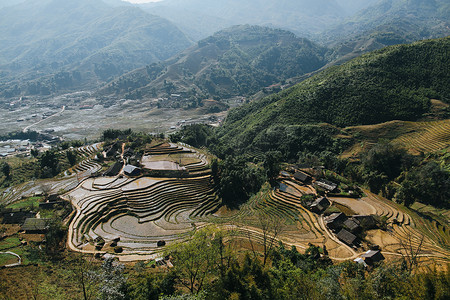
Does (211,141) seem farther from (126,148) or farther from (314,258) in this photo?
(314,258)

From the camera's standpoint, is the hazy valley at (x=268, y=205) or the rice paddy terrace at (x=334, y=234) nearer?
the hazy valley at (x=268, y=205)

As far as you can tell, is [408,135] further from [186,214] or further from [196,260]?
[196,260]

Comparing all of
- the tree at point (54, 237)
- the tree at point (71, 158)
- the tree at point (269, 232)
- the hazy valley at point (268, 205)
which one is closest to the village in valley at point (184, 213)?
the hazy valley at point (268, 205)

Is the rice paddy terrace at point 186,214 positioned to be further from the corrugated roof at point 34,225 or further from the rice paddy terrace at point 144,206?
the corrugated roof at point 34,225

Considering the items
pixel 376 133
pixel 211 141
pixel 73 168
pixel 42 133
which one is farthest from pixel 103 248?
pixel 42 133

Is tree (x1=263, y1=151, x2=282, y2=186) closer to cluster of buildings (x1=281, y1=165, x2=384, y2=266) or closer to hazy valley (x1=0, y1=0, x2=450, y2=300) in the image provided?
hazy valley (x1=0, y1=0, x2=450, y2=300)

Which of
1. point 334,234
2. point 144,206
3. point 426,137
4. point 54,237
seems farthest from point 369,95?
point 54,237

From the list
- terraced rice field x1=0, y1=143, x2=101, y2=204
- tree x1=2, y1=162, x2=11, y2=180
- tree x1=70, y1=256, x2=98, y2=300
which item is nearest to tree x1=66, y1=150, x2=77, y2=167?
terraced rice field x1=0, y1=143, x2=101, y2=204
